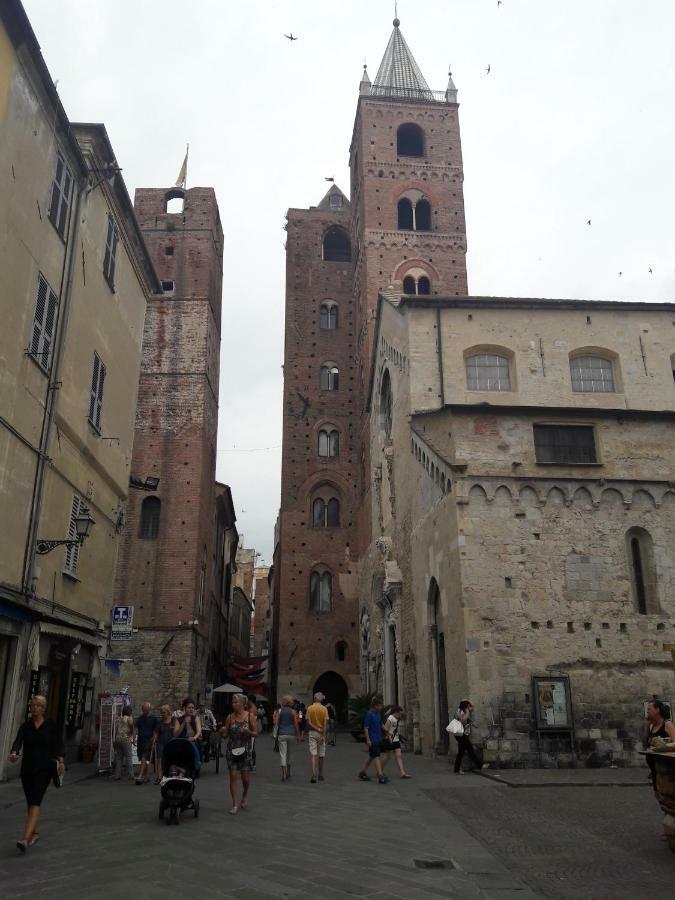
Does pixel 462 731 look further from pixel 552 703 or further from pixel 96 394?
pixel 96 394

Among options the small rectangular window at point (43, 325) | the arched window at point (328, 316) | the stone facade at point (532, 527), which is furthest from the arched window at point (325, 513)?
the small rectangular window at point (43, 325)

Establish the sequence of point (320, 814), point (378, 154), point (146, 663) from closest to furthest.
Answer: point (320, 814)
point (146, 663)
point (378, 154)

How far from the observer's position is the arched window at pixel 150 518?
1117 inches

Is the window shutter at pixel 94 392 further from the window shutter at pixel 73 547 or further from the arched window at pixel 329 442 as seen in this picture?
the arched window at pixel 329 442

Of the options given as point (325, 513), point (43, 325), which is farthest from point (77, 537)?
point (325, 513)

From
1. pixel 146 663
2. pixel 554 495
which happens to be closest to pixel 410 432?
pixel 554 495

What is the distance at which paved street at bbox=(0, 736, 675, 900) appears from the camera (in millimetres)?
5629

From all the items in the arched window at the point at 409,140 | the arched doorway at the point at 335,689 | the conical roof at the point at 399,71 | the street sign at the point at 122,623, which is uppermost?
the conical roof at the point at 399,71

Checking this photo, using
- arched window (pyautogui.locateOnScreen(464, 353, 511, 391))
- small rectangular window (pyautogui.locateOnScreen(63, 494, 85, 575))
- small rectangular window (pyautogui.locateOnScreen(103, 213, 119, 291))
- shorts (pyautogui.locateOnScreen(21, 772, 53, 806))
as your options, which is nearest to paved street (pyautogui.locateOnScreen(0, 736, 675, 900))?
shorts (pyautogui.locateOnScreen(21, 772, 53, 806))

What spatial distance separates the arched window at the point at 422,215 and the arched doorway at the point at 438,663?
2469 centimetres

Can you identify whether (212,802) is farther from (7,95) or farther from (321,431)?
(321,431)

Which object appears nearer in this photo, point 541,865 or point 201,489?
point 541,865

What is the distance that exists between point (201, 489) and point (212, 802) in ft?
66.1

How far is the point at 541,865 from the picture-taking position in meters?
6.42
